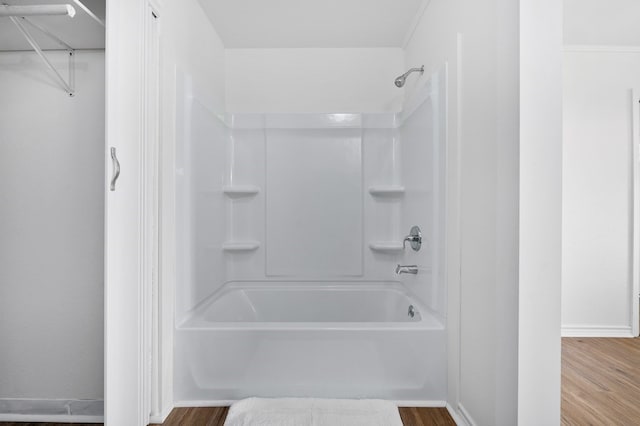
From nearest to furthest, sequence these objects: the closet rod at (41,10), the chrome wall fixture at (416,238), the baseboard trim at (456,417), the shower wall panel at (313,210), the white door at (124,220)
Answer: the closet rod at (41,10) → the white door at (124,220) → the baseboard trim at (456,417) → the chrome wall fixture at (416,238) → the shower wall panel at (313,210)

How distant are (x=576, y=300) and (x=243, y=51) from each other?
11.1 ft

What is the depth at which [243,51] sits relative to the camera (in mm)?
3020

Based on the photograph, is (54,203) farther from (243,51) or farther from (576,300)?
(576,300)

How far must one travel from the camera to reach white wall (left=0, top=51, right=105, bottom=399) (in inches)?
68.8

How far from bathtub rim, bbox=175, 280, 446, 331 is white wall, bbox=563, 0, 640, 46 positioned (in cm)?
225

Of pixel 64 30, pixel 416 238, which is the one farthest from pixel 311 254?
pixel 64 30

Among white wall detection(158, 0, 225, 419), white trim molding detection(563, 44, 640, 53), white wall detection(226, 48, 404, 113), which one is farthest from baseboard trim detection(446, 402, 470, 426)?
white trim molding detection(563, 44, 640, 53)

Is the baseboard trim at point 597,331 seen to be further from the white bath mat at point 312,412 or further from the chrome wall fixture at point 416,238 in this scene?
the white bath mat at point 312,412

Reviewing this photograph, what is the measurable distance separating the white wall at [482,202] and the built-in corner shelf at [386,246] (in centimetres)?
94

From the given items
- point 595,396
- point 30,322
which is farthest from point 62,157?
point 595,396

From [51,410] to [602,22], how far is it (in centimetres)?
416

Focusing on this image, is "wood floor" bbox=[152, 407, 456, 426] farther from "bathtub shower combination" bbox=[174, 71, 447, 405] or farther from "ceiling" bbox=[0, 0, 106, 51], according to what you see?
"ceiling" bbox=[0, 0, 106, 51]

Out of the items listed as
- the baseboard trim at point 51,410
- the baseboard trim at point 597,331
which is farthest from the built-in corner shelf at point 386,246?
the baseboard trim at point 51,410

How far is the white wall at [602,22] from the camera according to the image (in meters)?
2.56
